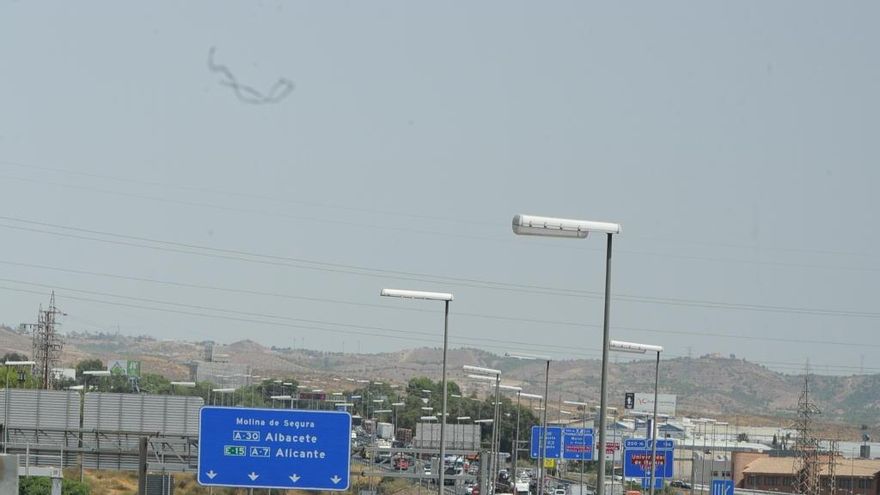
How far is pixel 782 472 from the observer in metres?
129

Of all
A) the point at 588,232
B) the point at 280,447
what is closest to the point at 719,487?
the point at 280,447

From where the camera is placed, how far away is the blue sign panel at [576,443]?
8462cm

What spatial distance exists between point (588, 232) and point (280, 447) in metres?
13.4

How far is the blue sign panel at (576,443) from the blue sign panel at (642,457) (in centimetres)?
1496

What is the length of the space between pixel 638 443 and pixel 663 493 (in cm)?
3945

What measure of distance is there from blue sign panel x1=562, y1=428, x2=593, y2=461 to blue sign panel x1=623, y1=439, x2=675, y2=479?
15.0 meters

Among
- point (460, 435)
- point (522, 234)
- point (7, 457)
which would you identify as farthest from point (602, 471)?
point (460, 435)

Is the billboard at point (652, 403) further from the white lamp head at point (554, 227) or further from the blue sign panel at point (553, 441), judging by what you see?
the white lamp head at point (554, 227)

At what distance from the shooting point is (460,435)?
94.8 metres

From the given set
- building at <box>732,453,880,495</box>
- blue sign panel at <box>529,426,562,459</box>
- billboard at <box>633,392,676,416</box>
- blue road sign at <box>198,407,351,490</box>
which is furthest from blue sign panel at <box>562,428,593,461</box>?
billboard at <box>633,392,676,416</box>

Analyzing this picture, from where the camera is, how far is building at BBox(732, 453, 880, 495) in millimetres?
118188

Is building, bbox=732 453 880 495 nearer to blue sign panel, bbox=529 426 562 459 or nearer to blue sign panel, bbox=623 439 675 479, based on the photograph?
blue sign panel, bbox=529 426 562 459

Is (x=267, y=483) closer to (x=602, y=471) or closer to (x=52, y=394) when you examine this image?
(x=602, y=471)

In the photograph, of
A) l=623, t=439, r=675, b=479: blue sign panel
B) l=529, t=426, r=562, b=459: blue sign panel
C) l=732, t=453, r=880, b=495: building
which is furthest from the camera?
l=732, t=453, r=880, b=495: building
